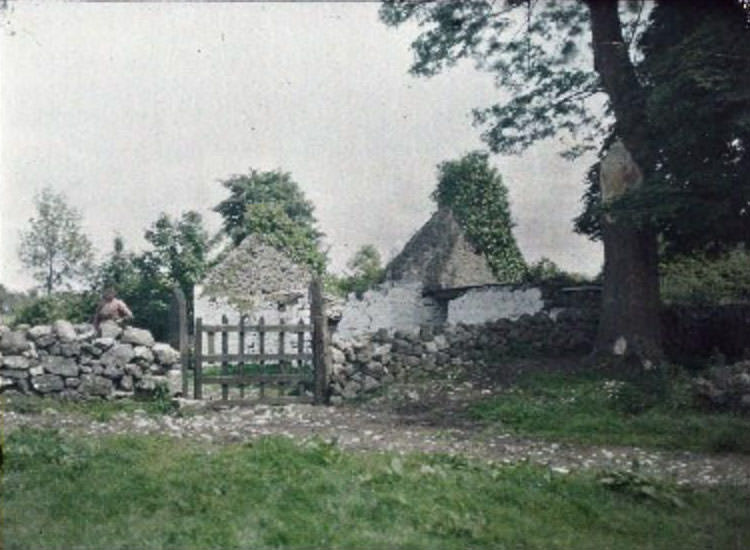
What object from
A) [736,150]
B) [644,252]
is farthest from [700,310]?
[736,150]

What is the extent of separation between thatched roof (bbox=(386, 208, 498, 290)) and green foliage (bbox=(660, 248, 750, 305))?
39.8 feet

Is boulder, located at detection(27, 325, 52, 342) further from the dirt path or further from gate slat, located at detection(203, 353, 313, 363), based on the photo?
gate slat, located at detection(203, 353, 313, 363)

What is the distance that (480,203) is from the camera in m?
63.3

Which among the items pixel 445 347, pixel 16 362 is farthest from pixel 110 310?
pixel 445 347

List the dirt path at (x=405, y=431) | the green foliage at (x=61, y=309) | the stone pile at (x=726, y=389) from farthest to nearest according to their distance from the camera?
the green foliage at (x=61, y=309), the stone pile at (x=726, y=389), the dirt path at (x=405, y=431)

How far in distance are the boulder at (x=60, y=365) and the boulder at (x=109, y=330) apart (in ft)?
2.40

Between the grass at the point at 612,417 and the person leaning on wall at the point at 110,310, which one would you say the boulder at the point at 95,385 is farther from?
the grass at the point at 612,417

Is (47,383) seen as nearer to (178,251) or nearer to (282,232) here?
(178,251)

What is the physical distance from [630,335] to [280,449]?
10.3 metres

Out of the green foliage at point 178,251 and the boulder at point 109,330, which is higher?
the green foliage at point 178,251

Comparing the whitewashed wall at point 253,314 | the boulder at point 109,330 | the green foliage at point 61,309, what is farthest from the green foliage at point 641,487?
the green foliage at point 61,309

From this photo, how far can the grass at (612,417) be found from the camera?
30.2ft

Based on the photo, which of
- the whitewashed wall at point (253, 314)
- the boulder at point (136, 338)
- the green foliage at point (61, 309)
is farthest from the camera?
the whitewashed wall at point (253, 314)

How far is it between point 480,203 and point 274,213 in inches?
797
